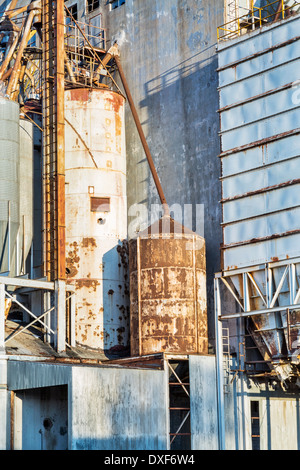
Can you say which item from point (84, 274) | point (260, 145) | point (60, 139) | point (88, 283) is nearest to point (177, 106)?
point (60, 139)

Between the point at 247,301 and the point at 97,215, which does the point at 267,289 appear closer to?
the point at 247,301

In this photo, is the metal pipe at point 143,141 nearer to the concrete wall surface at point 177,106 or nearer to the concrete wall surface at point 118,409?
the concrete wall surface at point 177,106

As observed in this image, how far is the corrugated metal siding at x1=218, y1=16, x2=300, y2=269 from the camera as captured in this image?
31359mm

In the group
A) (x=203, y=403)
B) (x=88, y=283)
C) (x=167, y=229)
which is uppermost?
(x=167, y=229)

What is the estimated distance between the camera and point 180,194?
1481 inches

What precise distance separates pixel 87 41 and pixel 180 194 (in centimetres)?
796

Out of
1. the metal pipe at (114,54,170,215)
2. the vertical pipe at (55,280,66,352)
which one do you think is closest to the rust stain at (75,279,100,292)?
the vertical pipe at (55,280,66,352)

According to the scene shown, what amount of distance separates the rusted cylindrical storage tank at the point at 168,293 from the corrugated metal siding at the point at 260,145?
1.88 metres

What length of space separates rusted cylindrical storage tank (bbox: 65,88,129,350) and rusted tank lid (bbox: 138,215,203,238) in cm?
263

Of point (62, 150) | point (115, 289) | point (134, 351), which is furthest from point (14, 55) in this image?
point (134, 351)

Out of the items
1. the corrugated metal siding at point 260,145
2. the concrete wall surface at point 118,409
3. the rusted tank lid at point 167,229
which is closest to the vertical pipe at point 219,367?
the corrugated metal siding at point 260,145

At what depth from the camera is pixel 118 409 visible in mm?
29312

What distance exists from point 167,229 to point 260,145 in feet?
16.4
